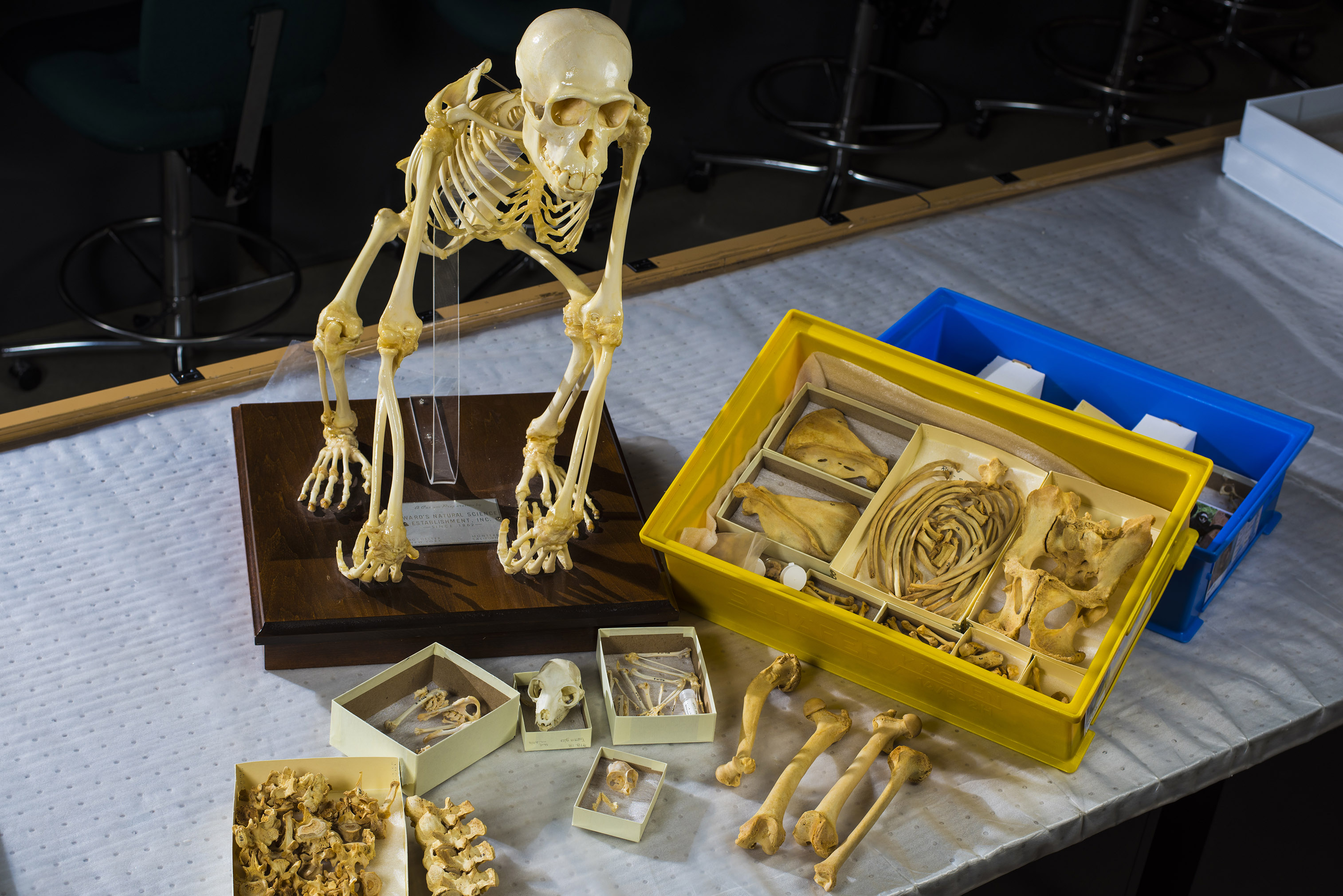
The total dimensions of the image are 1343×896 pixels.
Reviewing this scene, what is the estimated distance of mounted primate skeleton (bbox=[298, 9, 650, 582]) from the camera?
4.20 ft

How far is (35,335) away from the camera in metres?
3.23

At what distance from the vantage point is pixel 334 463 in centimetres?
168

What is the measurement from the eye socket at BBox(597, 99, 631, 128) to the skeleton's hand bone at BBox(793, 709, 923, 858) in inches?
29.8

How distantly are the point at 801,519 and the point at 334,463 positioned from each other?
0.62 meters

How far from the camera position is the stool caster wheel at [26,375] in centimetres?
307

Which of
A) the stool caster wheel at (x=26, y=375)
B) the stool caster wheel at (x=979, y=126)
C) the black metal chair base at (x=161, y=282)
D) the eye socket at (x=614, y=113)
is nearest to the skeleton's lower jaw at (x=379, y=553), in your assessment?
the eye socket at (x=614, y=113)

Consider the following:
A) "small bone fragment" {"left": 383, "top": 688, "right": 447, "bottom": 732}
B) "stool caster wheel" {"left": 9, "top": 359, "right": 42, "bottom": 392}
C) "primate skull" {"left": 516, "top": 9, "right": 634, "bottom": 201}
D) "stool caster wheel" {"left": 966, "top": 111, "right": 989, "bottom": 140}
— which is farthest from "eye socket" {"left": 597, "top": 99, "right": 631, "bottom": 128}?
"stool caster wheel" {"left": 966, "top": 111, "right": 989, "bottom": 140}

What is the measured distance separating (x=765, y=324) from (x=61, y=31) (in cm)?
162

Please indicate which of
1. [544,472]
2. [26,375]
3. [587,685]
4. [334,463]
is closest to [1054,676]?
[587,685]

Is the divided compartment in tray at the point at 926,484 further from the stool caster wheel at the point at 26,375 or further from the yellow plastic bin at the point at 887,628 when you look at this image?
the stool caster wheel at the point at 26,375

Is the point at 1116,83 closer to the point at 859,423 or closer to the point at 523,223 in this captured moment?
the point at 859,423

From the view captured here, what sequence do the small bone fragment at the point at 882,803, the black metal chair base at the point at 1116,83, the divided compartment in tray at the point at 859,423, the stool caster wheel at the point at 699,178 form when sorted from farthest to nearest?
the black metal chair base at the point at 1116,83 → the stool caster wheel at the point at 699,178 → the divided compartment in tray at the point at 859,423 → the small bone fragment at the point at 882,803

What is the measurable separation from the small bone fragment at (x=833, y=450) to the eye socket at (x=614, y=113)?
2.01 feet

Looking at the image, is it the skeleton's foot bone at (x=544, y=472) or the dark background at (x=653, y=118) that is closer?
the skeleton's foot bone at (x=544, y=472)
